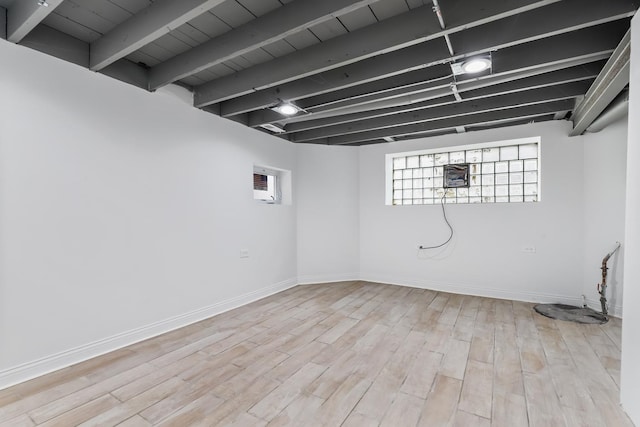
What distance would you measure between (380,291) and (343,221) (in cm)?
141

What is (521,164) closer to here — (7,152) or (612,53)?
(612,53)

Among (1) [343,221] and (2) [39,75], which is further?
(1) [343,221]

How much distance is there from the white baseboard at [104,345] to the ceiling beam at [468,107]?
2882 mm

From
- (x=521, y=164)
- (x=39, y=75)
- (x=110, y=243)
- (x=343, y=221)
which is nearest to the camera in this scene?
(x=39, y=75)

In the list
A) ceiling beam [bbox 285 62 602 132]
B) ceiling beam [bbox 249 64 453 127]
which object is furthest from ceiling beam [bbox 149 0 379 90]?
ceiling beam [bbox 285 62 602 132]

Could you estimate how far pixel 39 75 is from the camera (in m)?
2.24

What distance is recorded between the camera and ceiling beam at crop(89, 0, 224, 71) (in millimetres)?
1834

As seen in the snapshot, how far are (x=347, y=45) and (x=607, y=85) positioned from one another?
2.20 m

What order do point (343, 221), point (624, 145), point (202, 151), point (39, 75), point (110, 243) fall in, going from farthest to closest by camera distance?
point (343, 221) → point (202, 151) → point (624, 145) → point (110, 243) → point (39, 75)

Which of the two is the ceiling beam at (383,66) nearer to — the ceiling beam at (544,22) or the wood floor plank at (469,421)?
the ceiling beam at (544,22)

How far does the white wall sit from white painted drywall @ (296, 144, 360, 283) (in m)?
1.50

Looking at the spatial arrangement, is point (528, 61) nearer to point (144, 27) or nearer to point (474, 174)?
point (474, 174)

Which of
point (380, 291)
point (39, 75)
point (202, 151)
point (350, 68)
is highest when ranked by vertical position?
point (350, 68)

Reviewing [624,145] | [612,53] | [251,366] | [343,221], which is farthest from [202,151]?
[624,145]
